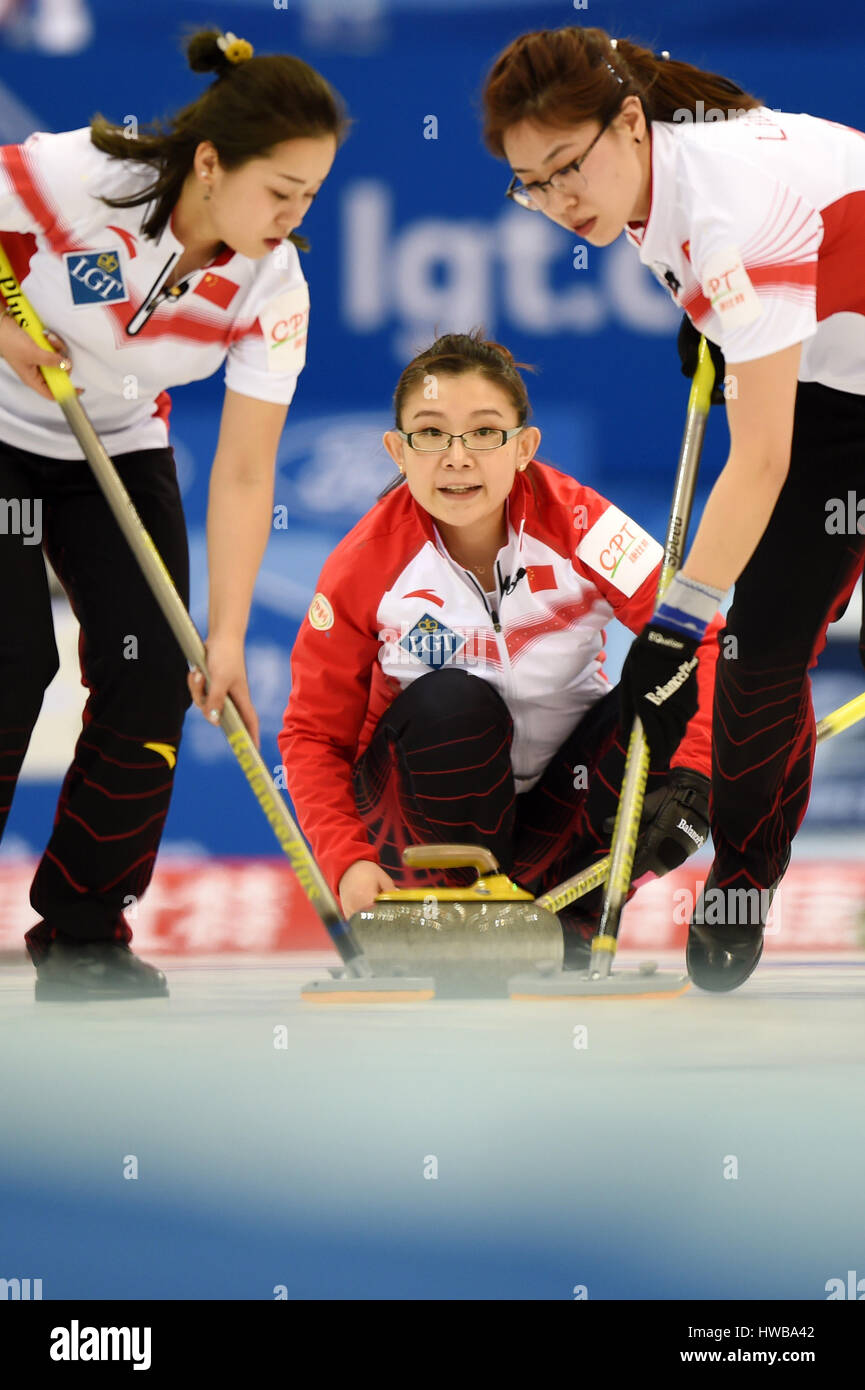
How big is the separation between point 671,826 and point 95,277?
42.7 inches

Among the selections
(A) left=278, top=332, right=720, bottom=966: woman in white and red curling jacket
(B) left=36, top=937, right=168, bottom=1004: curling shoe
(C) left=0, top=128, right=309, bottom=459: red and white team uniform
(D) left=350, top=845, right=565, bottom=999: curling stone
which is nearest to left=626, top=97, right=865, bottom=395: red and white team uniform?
(A) left=278, top=332, right=720, bottom=966: woman in white and red curling jacket

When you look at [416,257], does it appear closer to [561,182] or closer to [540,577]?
[540,577]

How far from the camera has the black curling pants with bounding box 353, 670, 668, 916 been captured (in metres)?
2.29

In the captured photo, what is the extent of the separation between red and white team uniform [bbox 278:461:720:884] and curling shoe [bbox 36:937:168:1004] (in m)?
0.31

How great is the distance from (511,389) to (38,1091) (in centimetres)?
129

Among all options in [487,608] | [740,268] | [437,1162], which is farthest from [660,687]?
[437,1162]

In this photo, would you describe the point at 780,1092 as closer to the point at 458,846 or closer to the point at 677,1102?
the point at 677,1102

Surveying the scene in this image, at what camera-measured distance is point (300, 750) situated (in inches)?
92.2

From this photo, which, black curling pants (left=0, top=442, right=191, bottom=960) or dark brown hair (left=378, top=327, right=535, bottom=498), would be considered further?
dark brown hair (left=378, top=327, right=535, bottom=498)

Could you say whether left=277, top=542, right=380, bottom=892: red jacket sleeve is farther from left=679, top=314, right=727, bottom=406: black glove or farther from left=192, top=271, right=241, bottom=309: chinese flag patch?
left=679, top=314, right=727, bottom=406: black glove

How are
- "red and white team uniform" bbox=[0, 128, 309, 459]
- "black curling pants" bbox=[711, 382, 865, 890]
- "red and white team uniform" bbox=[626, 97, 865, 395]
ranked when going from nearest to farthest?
"red and white team uniform" bbox=[626, 97, 865, 395], "red and white team uniform" bbox=[0, 128, 309, 459], "black curling pants" bbox=[711, 382, 865, 890]

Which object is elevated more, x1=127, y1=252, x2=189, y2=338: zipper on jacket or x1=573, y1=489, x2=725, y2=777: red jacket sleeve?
x1=127, y1=252, x2=189, y2=338: zipper on jacket

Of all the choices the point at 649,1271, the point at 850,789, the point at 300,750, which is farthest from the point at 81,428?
the point at 850,789

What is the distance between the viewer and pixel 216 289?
2.13 metres
